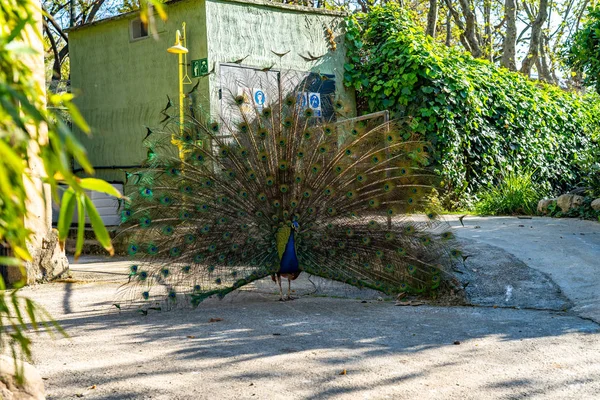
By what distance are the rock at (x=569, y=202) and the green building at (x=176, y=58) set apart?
4719 mm

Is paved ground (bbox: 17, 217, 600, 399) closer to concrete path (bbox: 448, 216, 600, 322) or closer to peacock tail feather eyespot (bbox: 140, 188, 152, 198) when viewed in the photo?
concrete path (bbox: 448, 216, 600, 322)

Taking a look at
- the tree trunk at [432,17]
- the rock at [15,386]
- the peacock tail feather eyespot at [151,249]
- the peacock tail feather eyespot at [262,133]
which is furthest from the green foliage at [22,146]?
the tree trunk at [432,17]

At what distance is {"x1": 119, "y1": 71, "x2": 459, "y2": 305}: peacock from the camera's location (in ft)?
25.5

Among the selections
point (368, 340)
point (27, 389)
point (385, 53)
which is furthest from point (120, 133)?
point (27, 389)

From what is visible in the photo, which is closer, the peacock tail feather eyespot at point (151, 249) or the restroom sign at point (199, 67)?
the peacock tail feather eyespot at point (151, 249)

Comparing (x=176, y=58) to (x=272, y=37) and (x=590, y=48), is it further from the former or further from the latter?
(x=590, y=48)

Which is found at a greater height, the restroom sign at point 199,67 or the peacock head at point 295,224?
the restroom sign at point 199,67

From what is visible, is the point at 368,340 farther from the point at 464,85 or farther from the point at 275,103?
the point at 464,85

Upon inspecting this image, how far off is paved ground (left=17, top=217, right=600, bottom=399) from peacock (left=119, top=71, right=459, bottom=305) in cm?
42

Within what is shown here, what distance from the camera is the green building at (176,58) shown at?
44.7 feet

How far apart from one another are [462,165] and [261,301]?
789cm

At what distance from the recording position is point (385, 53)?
49.9 feet

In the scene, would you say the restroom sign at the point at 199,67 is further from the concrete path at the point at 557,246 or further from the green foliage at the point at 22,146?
the green foliage at the point at 22,146

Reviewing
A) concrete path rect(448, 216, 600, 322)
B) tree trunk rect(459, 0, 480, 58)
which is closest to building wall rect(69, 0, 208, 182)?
concrete path rect(448, 216, 600, 322)
